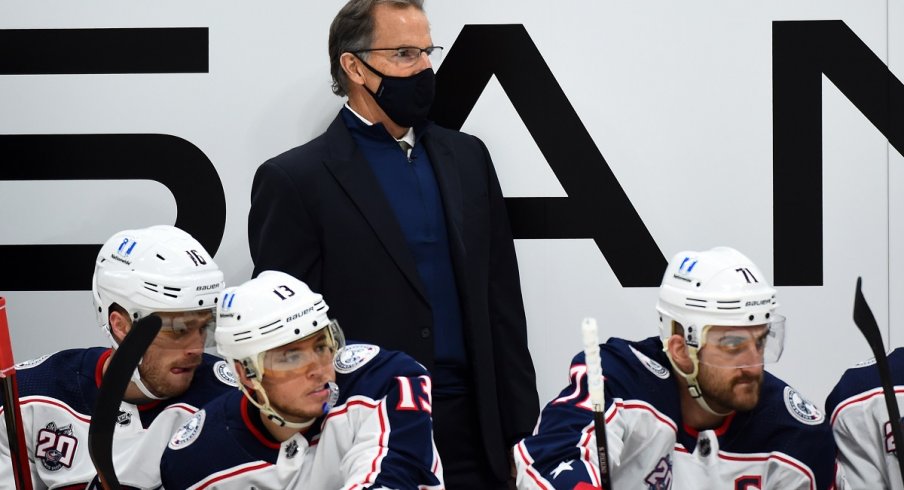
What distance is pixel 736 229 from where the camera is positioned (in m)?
3.78

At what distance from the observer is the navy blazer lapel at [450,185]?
328 cm

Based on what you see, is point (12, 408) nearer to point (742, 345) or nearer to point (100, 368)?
point (100, 368)

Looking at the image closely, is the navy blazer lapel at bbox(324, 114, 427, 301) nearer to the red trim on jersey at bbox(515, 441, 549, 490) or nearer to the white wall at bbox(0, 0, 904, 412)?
the white wall at bbox(0, 0, 904, 412)

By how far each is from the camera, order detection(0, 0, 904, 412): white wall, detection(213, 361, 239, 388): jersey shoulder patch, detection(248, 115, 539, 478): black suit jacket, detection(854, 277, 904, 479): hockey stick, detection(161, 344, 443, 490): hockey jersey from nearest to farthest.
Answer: detection(854, 277, 904, 479): hockey stick, detection(161, 344, 443, 490): hockey jersey, detection(213, 361, 239, 388): jersey shoulder patch, detection(248, 115, 539, 478): black suit jacket, detection(0, 0, 904, 412): white wall

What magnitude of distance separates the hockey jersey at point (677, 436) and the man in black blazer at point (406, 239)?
0.57 meters

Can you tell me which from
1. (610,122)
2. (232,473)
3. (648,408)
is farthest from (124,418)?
(610,122)

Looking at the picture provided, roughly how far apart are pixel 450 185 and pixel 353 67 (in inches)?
17.1

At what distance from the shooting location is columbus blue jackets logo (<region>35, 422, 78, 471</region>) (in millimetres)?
2904

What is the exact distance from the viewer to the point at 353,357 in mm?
2744

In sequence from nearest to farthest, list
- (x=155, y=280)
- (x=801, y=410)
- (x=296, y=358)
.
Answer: (x=296, y=358)
(x=801, y=410)
(x=155, y=280)

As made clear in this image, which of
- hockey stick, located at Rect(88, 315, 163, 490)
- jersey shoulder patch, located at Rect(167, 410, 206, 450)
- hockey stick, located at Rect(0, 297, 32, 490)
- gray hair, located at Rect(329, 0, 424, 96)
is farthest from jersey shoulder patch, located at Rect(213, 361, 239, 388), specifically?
gray hair, located at Rect(329, 0, 424, 96)

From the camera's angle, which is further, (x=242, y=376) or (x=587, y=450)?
(x=242, y=376)

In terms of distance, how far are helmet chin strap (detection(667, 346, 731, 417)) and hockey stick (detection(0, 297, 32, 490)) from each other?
145 centimetres

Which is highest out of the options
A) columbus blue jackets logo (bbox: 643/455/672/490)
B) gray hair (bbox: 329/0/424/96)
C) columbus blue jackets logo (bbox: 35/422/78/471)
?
gray hair (bbox: 329/0/424/96)
